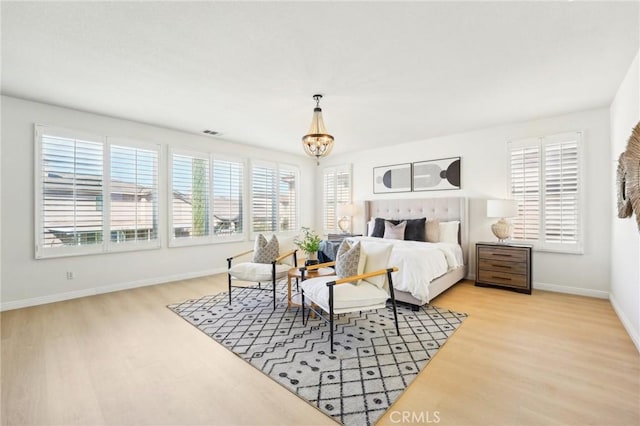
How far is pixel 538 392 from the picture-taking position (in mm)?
1921

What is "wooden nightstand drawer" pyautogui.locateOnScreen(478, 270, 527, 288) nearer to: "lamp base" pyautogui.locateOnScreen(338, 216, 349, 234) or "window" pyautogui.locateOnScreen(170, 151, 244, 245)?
"lamp base" pyautogui.locateOnScreen(338, 216, 349, 234)

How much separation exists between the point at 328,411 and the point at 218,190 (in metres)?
4.53

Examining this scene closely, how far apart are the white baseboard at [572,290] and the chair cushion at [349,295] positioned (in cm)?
312

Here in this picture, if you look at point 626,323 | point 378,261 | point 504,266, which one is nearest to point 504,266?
point 504,266

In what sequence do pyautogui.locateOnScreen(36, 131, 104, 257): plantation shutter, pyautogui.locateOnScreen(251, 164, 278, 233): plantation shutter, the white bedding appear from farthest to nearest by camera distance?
pyautogui.locateOnScreen(251, 164, 278, 233): plantation shutter, pyautogui.locateOnScreen(36, 131, 104, 257): plantation shutter, the white bedding

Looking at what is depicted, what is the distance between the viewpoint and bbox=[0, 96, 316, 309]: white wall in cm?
354

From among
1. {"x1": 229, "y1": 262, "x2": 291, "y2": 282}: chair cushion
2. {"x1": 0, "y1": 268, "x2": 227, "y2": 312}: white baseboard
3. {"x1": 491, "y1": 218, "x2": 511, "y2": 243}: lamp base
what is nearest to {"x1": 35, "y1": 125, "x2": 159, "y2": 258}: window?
{"x1": 0, "y1": 268, "x2": 227, "y2": 312}: white baseboard

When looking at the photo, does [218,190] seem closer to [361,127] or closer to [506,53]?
[361,127]

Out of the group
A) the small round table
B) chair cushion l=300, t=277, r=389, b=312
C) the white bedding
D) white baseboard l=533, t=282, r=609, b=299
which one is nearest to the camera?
chair cushion l=300, t=277, r=389, b=312

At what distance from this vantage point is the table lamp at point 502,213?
4.16 m

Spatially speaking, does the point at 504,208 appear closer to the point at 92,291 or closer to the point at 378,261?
the point at 378,261

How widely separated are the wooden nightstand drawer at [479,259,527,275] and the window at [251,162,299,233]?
401 centimetres

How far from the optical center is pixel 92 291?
413 cm

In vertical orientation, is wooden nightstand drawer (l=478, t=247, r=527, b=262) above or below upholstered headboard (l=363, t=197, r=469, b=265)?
below
